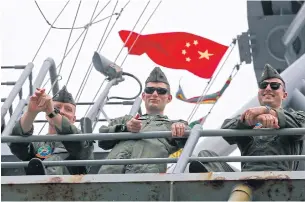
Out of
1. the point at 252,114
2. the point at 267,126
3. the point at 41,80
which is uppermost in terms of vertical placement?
the point at 41,80

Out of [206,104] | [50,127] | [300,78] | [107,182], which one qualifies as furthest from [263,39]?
[107,182]

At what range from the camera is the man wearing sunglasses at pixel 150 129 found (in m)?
8.77

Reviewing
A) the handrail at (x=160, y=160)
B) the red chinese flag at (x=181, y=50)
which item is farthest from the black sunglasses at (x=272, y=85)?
the red chinese flag at (x=181, y=50)

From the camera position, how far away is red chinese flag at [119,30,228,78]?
59.7 feet

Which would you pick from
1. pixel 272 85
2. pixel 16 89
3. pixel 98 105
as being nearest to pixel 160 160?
pixel 272 85

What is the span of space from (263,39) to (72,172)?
870 cm

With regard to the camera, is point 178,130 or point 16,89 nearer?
point 178,130

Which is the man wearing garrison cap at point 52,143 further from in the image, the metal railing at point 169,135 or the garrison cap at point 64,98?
the metal railing at point 169,135

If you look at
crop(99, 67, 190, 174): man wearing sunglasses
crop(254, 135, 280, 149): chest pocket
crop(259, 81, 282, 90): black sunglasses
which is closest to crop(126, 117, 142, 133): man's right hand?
crop(99, 67, 190, 174): man wearing sunglasses

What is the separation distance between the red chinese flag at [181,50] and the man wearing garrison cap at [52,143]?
865 centimetres

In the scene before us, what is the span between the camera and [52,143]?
9.48 m

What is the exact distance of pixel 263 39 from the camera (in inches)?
687

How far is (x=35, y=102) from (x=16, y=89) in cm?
201

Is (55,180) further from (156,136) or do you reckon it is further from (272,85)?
(272,85)
